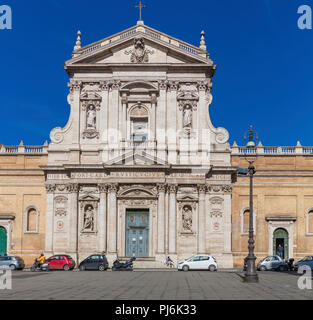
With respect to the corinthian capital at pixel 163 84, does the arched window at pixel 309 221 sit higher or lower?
lower

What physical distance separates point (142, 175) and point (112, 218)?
13.4 feet

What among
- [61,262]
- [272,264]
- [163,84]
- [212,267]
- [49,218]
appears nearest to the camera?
[212,267]

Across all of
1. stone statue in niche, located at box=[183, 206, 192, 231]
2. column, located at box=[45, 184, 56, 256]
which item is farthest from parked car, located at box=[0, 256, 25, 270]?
stone statue in niche, located at box=[183, 206, 192, 231]

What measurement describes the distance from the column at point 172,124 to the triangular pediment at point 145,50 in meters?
2.37

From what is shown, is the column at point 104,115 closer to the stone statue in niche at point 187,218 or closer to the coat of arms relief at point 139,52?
the coat of arms relief at point 139,52

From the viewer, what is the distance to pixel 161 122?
44156 mm

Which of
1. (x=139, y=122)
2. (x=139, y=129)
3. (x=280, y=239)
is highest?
(x=139, y=122)

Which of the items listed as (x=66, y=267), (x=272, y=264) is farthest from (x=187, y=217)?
(x=66, y=267)

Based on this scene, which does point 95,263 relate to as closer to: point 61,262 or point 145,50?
point 61,262

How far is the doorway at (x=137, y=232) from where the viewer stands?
43.2m

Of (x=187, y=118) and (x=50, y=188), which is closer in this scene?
(x=50, y=188)

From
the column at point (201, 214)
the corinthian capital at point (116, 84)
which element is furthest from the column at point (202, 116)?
the corinthian capital at point (116, 84)

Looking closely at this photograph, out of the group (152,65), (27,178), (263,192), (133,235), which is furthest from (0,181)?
(263,192)
